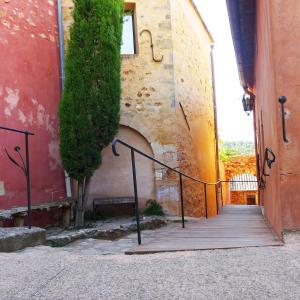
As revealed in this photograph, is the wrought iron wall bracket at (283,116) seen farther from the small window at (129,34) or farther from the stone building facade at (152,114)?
the small window at (129,34)

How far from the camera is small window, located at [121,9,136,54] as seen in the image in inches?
376

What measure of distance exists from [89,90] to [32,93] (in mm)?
1201

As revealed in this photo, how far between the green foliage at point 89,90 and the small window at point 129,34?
186 centimetres

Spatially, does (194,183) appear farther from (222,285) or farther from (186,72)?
(222,285)

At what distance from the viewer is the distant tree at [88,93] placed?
7.34 metres

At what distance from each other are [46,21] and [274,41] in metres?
5.74

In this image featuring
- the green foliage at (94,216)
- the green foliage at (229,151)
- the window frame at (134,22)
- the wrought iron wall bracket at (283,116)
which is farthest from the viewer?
the green foliage at (229,151)

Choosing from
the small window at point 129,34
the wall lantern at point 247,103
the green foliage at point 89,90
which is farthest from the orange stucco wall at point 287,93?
the wall lantern at point 247,103

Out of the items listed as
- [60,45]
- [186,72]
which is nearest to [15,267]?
[60,45]

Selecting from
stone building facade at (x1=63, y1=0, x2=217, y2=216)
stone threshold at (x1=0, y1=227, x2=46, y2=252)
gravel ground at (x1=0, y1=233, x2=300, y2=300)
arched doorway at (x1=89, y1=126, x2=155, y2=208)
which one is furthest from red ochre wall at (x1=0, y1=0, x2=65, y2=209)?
gravel ground at (x1=0, y1=233, x2=300, y2=300)

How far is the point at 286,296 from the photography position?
8.59ft

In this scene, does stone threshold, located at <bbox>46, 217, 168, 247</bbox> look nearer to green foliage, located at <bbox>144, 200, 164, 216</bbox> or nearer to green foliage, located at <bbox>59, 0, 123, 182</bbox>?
green foliage, located at <bbox>144, 200, 164, 216</bbox>

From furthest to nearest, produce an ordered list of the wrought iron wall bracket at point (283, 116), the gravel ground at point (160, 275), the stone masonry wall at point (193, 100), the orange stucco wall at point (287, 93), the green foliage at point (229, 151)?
the green foliage at point (229, 151), the stone masonry wall at point (193, 100), the orange stucco wall at point (287, 93), the wrought iron wall bracket at point (283, 116), the gravel ground at point (160, 275)

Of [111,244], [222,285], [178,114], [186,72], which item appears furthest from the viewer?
[186,72]
